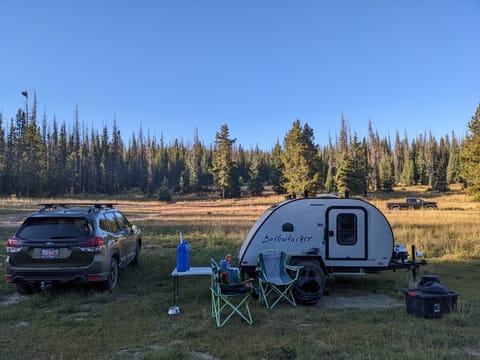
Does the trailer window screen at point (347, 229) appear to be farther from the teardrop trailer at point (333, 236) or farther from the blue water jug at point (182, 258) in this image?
the blue water jug at point (182, 258)

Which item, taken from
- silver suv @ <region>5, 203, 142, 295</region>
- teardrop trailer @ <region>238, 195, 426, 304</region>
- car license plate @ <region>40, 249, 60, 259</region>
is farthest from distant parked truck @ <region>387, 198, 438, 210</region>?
car license plate @ <region>40, 249, 60, 259</region>

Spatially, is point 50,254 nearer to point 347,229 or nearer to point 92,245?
point 92,245

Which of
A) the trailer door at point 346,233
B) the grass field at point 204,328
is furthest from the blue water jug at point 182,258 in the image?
the trailer door at point 346,233

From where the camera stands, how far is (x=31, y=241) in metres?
6.73

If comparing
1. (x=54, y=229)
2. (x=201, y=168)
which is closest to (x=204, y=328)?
(x=54, y=229)

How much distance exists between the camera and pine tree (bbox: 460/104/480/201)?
3747 cm

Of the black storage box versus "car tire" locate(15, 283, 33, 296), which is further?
"car tire" locate(15, 283, 33, 296)

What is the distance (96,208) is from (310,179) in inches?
1785

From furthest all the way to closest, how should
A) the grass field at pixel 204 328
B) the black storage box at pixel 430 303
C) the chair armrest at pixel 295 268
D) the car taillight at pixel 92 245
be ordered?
the car taillight at pixel 92 245 < the chair armrest at pixel 295 268 < the black storage box at pixel 430 303 < the grass field at pixel 204 328

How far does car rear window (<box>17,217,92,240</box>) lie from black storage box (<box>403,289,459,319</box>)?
5.48 metres

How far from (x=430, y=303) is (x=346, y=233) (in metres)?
2.15

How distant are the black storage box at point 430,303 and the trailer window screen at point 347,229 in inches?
69.8

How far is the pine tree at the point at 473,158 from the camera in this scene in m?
37.5

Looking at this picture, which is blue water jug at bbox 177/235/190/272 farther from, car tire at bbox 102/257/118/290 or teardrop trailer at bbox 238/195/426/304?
car tire at bbox 102/257/118/290
